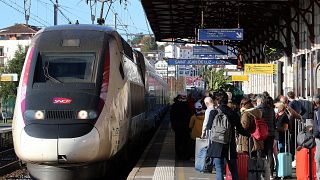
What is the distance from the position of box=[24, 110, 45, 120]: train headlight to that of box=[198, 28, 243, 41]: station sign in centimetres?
1648

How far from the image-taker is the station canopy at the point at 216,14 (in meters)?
30.1

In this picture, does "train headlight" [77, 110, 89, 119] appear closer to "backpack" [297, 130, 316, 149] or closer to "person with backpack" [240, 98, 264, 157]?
"person with backpack" [240, 98, 264, 157]

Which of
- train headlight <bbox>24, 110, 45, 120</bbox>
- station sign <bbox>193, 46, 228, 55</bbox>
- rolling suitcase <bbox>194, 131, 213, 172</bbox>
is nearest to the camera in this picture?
train headlight <bbox>24, 110, 45, 120</bbox>

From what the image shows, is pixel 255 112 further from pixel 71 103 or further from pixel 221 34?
pixel 221 34

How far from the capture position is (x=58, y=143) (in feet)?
37.2

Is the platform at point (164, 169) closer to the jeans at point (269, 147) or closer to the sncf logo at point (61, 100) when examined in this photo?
the jeans at point (269, 147)

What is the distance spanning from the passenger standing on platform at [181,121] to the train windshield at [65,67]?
379cm

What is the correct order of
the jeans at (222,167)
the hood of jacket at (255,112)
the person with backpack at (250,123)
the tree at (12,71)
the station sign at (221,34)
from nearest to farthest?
the jeans at (222,167)
the person with backpack at (250,123)
the hood of jacket at (255,112)
the station sign at (221,34)
the tree at (12,71)

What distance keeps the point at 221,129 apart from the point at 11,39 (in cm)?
10679

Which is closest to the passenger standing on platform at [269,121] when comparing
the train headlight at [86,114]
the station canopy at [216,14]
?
the train headlight at [86,114]

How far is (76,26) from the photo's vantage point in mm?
13727

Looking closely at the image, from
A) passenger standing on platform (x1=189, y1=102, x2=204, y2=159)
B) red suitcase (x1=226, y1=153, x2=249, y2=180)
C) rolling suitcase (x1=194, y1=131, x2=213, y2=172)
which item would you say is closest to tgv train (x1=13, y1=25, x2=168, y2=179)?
rolling suitcase (x1=194, y1=131, x2=213, y2=172)

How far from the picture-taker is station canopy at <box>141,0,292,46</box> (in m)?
30.1

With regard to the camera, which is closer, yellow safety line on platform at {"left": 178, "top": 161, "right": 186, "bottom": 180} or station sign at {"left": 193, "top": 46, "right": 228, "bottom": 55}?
yellow safety line on platform at {"left": 178, "top": 161, "right": 186, "bottom": 180}
